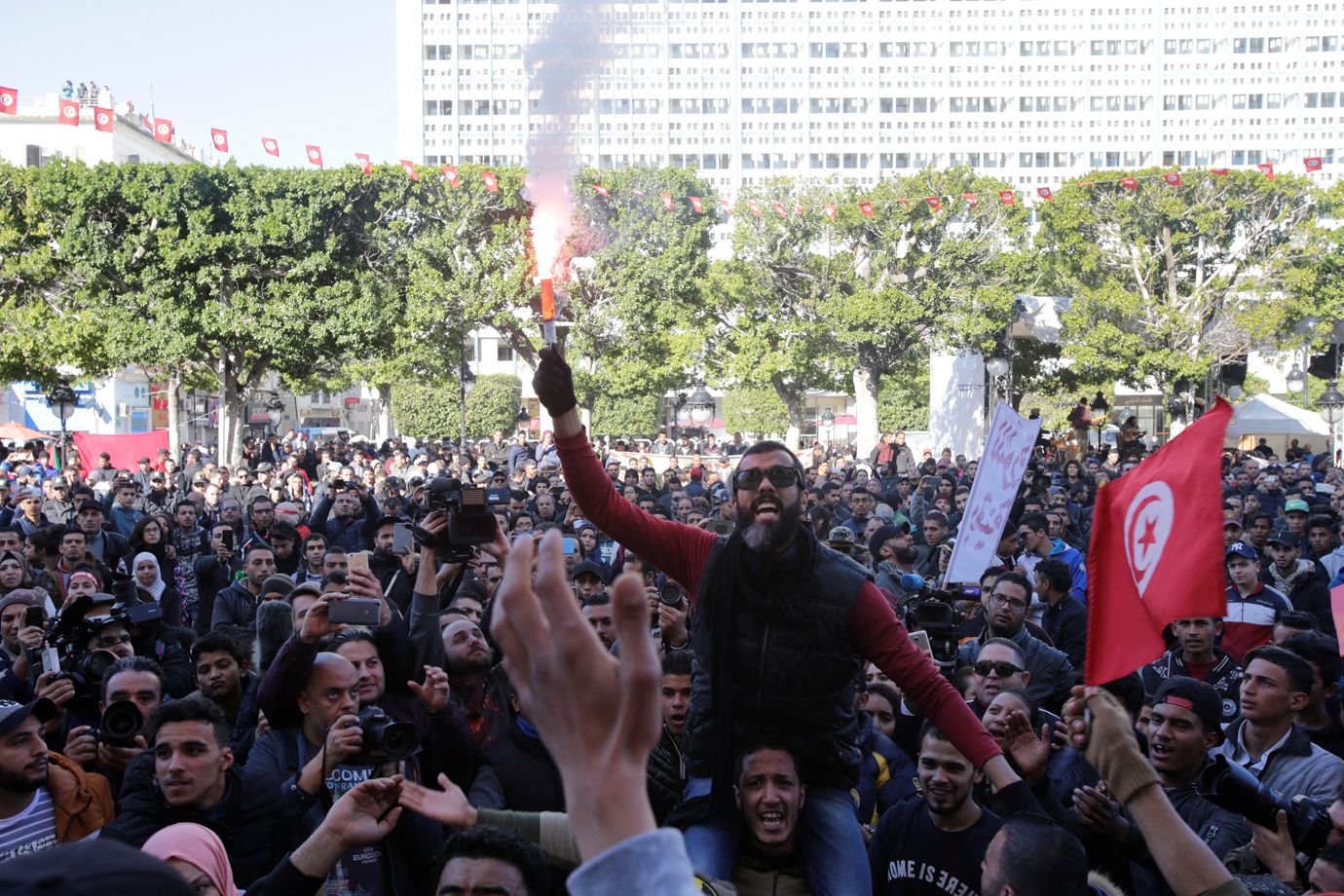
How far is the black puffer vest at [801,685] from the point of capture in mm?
3039

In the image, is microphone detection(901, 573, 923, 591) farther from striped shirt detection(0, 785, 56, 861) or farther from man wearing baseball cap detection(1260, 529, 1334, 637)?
striped shirt detection(0, 785, 56, 861)

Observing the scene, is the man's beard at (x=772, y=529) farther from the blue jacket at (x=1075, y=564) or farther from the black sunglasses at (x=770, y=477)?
the blue jacket at (x=1075, y=564)

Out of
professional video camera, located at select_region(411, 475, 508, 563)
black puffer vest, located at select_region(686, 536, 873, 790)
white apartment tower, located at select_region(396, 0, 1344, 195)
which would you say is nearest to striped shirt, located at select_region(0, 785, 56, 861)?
professional video camera, located at select_region(411, 475, 508, 563)

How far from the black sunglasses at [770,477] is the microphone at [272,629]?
3153 mm

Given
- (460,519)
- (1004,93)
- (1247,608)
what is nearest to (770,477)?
(460,519)

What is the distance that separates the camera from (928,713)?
314cm

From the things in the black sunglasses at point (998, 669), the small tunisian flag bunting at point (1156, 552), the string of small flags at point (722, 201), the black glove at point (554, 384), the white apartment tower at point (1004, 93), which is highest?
the white apartment tower at point (1004, 93)

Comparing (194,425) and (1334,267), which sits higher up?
(1334,267)

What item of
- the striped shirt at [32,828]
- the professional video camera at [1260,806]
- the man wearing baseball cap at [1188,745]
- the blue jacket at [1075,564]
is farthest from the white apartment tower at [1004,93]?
the professional video camera at [1260,806]

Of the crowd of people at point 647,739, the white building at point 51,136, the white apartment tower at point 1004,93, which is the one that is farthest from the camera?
the white apartment tower at point 1004,93

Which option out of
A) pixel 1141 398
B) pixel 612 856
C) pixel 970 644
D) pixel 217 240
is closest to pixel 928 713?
pixel 612 856

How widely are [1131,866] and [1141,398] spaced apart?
49143 mm

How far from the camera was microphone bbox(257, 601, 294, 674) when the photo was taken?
541 centimetres

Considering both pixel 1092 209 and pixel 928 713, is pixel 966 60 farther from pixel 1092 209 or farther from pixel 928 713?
pixel 928 713
